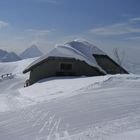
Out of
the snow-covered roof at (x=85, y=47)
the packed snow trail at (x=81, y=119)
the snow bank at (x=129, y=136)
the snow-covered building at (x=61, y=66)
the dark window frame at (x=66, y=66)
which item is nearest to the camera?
the snow bank at (x=129, y=136)

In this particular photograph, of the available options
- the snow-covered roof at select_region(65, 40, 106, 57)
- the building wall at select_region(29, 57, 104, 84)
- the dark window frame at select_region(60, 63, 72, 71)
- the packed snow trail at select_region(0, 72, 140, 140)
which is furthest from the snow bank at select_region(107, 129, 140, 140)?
the snow-covered roof at select_region(65, 40, 106, 57)

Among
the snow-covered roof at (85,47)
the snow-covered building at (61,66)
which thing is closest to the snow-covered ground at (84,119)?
the snow-covered building at (61,66)

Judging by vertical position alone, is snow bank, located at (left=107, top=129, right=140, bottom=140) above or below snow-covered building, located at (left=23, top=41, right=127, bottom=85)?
below

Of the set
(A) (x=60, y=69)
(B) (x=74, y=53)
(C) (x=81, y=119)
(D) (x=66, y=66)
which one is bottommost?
(C) (x=81, y=119)

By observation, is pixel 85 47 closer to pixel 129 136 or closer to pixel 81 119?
pixel 81 119

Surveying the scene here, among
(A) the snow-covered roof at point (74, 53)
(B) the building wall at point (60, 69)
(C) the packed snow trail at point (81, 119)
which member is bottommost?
(C) the packed snow trail at point (81, 119)

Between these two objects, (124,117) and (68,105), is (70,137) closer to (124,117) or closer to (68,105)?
(124,117)

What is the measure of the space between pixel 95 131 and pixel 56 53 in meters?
20.3

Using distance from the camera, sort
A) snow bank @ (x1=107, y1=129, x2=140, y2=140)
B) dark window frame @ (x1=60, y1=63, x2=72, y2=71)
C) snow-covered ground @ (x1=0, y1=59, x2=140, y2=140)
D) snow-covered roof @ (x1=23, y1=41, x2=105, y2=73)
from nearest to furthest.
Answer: snow bank @ (x1=107, y1=129, x2=140, y2=140)
snow-covered ground @ (x1=0, y1=59, x2=140, y2=140)
snow-covered roof @ (x1=23, y1=41, x2=105, y2=73)
dark window frame @ (x1=60, y1=63, x2=72, y2=71)

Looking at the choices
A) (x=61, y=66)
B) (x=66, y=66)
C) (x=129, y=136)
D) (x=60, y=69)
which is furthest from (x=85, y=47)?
(x=129, y=136)

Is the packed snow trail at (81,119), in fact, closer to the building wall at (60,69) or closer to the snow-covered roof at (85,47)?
the building wall at (60,69)

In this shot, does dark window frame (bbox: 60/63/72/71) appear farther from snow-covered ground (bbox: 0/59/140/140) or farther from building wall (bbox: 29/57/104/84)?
snow-covered ground (bbox: 0/59/140/140)

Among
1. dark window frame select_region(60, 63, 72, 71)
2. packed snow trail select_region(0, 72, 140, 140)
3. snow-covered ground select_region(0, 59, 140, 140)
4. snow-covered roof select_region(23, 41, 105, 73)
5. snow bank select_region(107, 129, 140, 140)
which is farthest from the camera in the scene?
dark window frame select_region(60, 63, 72, 71)

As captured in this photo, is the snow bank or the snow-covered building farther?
the snow-covered building
